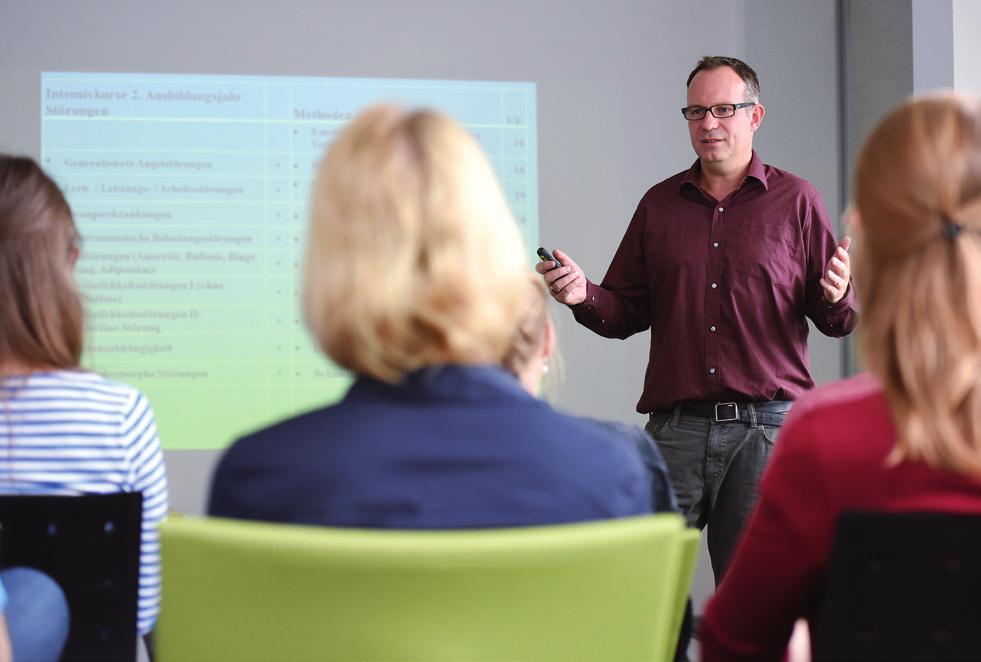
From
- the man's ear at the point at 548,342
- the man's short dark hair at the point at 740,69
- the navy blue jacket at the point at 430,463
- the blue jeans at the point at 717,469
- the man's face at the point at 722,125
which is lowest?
the blue jeans at the point at 717,469

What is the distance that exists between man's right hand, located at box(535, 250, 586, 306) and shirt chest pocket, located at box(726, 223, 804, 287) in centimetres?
46

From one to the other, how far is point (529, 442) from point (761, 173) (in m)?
2.25

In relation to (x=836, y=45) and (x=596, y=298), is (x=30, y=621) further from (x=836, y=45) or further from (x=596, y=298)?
(x=836, y=45)

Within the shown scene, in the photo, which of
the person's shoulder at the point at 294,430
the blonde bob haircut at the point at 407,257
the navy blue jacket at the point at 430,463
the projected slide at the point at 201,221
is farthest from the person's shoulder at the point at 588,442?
the projected slide at the point at 201,221

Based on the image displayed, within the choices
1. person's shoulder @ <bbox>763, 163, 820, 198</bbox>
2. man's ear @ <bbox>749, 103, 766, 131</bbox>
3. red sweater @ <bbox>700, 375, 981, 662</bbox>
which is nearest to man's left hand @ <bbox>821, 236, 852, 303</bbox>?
person's shoulder @ <bbox>763, 163, 820, 198</bbox>

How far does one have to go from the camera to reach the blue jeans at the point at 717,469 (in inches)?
107

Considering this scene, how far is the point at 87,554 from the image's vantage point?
4.27 feet

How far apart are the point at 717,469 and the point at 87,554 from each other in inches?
73.2

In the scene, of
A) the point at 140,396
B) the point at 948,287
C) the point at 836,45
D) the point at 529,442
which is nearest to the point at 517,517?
the point at 529,442

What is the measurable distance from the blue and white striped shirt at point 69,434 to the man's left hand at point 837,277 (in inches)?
73.4

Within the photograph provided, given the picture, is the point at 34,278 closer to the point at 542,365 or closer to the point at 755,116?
the point at 542,365

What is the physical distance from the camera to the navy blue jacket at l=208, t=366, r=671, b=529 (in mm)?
875

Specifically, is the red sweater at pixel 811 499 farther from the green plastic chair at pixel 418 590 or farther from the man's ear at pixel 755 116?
the man's ear at pixel 755 116

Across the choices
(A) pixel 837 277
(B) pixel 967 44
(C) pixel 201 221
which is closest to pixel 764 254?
(A) pixel 837 277
